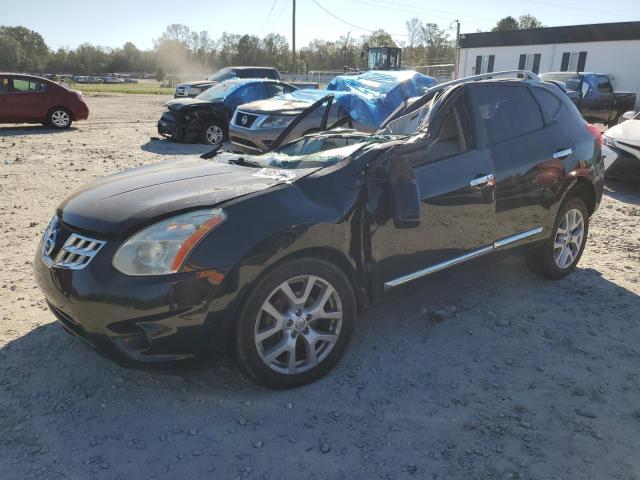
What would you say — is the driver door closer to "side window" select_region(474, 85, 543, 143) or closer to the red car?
"side window" select_region(474, 85, 543, 143)

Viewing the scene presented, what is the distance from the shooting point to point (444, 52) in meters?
88.3

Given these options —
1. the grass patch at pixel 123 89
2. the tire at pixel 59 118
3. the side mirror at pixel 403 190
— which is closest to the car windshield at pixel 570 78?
the tire at pixel 59 118

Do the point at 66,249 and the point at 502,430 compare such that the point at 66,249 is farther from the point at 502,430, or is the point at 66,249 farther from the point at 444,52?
the point at 444,52

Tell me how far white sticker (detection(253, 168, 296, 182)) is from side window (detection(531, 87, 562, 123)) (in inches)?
94.7

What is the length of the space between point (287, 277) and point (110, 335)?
0.91 metres

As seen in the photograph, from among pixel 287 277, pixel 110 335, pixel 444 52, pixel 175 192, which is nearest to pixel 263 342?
pixel 287 277

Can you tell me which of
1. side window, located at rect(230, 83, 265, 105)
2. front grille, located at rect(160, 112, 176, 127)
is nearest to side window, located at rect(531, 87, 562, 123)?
side window, located at rect(230, 83, 265, 105)

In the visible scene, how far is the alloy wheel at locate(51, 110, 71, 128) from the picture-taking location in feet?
48.0

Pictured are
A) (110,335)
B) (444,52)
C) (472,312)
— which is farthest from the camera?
(444,52)

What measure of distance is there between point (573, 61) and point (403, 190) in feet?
126

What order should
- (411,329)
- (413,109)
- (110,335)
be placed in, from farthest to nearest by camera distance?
(413,109), (411,329), (110,335)

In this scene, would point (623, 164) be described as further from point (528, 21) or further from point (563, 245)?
point (528, 21)

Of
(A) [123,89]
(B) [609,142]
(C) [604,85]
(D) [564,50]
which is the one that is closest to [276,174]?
(B) [609,142]

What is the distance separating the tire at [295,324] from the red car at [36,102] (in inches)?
562
